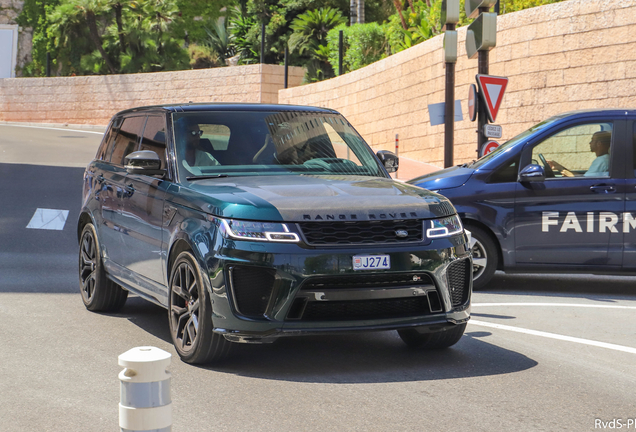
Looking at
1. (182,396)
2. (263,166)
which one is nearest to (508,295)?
(263,166)

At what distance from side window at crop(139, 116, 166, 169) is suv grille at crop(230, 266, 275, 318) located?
1.52m

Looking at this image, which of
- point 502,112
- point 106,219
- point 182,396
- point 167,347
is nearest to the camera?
point 182,396

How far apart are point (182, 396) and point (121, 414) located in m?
1.84

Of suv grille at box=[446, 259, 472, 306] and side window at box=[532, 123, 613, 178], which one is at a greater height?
side window at box=[532, 123, 613, 178]

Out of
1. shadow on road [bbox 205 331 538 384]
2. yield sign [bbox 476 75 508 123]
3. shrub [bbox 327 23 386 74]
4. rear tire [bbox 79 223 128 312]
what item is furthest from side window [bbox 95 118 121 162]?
shrub [bbox 327 23 386 74]

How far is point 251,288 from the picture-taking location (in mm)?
5328

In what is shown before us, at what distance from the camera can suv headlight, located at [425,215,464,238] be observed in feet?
18.4

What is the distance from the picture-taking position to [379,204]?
216 inches

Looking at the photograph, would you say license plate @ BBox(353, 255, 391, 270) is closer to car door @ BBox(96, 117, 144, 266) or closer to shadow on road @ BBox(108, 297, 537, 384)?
shadow on road @ BBox(108, 297, 537, 384)

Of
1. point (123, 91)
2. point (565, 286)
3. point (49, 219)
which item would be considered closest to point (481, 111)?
point (565, 286)

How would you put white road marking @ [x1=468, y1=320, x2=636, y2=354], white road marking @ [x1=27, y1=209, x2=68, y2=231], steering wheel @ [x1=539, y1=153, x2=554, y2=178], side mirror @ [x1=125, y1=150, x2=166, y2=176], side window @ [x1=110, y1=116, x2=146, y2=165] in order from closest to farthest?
side mirror @ [x1=125, y1=150, x2=166, y2=176] < white road marking @ [x1=468, y1=320, x2=636, y2=354] < side window @ [x1=110, y1=116, x2=146, y2=165] < steering wheel @ [x1=539, y1=153, x2=554, y2=178] < white road marking @ [x1=27, y1=209, x2=68, y2=231]

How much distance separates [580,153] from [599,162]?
351 mm

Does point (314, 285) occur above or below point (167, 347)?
above

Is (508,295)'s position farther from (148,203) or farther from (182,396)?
(182,396)
